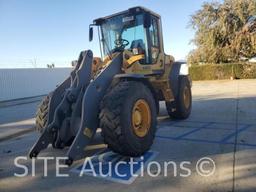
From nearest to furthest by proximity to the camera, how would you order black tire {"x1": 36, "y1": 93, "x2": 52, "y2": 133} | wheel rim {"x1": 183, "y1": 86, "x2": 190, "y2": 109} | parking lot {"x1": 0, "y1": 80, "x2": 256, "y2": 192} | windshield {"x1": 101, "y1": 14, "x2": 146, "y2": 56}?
parking lot {"x1": 0, "y1": 80, "x2": 256, "y2": 192} → black tire {"x1": 36, "y1": 93, "x2": 52, "y2": 133} → windshield {"x1": 101, "y1": 14, "x2": 146, "y2": 56} → wheel rim {"x1": 183, "y1": 86, "x2": 190, "y2": 109}

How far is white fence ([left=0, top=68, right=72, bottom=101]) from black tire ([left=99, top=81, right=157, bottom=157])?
19.2 metres

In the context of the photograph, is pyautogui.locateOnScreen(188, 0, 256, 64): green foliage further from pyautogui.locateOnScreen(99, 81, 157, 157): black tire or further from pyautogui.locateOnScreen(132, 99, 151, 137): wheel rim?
pyautogui.locateOnScreen(99, 81, 157, 157): black tire

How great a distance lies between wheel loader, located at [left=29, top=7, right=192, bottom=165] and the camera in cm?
447

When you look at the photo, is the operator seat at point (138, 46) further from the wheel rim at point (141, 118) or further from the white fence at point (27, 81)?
the white fence at point (27, 81)

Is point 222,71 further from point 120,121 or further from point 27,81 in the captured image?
point 120,121

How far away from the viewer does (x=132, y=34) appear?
6.68m

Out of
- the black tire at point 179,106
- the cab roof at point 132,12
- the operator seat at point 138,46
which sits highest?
the cab roof at point 132,12

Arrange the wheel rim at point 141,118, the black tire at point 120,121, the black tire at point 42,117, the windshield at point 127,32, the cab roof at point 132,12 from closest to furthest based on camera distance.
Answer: the black tire at point 120,121 → the wheel rim at point 141,118 → the black tire at point 42,117 → the cab roof at point 132,12 → the windshield at point 127,32

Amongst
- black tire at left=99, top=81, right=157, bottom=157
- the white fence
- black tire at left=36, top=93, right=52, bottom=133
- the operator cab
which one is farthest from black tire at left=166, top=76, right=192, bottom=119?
the white fence

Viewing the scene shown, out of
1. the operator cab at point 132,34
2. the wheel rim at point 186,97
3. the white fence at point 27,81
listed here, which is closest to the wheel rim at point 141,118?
the operator cab at point 132,34

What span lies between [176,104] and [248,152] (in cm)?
327

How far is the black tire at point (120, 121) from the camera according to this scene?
444cm

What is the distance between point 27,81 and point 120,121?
21.7 meters

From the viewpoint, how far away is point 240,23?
92.5 feet
